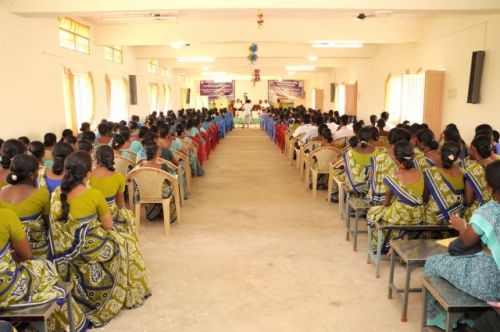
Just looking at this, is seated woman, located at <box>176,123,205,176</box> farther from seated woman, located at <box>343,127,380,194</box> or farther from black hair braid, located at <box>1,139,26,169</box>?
black hair braid, located at <box>1,139,26,169</box>

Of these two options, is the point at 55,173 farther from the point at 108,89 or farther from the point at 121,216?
the point at 108,89

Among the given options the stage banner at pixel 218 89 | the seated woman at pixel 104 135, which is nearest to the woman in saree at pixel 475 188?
the seated woman at pixel 104 135

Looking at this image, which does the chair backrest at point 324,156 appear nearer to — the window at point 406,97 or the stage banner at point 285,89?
the window at point 406,97

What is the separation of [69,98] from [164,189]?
417 cm

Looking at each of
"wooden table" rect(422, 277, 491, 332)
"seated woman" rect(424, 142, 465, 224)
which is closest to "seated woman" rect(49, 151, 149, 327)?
"wooden table" rect(422, 277, 491, 332)

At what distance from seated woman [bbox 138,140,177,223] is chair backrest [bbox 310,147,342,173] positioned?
6.99 feet

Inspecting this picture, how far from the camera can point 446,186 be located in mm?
3219

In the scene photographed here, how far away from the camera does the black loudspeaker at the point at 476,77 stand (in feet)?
20.6

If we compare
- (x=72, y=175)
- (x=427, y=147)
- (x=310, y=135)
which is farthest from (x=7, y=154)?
(x=310, y=135)

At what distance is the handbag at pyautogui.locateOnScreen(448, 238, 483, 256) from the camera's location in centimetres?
223

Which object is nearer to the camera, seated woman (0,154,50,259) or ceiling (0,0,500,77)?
seated woman (0,154,50,259)

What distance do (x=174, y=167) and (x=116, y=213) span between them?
70.2 inches

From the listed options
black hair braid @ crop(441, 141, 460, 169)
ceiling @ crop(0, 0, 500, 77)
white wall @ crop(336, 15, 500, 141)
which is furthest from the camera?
white wall @ crop(336, 15, 500, 141)

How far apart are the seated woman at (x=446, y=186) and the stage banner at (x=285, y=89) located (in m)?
22.9
